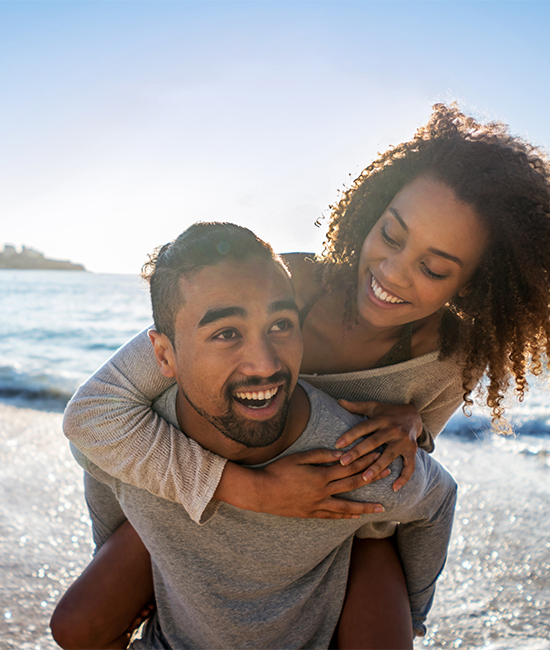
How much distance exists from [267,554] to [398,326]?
4.50ft

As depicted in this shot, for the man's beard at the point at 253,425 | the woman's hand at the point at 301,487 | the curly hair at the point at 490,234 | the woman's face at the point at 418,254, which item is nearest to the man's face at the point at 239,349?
the man's beard at the point at 253,425

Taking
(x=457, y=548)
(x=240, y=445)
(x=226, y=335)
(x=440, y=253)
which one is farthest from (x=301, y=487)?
(x=457, y=548)

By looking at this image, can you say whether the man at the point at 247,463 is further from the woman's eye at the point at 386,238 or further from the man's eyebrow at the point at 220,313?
the woman's eye at the point at 386,238

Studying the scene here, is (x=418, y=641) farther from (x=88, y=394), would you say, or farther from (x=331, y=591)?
(x=88, y=394)

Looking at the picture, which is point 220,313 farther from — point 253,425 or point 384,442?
point 384,442

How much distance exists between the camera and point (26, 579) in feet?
9.93

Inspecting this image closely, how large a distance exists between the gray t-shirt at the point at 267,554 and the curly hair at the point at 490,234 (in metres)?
0.72

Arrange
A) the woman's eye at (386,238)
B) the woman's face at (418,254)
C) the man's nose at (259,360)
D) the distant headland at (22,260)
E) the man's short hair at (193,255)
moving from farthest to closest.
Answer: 1. the distant headland at (22,260)
2. the woman's eye at (386,238)
3. the woman's face at (418,254)
4. the man's short hair at (193,255)
5. the man's nose at (259,360)

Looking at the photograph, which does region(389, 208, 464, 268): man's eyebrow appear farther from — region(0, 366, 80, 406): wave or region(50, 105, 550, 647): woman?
region(0, 366, 80, 406): wave

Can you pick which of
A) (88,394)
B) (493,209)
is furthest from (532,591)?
(88,394)

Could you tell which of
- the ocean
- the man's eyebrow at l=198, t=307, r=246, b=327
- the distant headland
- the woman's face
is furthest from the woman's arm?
the distant headland

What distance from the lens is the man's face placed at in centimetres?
192

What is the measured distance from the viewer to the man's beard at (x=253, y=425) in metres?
1.97

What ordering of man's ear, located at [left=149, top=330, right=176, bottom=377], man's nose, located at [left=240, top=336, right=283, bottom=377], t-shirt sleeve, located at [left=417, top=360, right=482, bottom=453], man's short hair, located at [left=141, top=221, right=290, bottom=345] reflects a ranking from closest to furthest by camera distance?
man's nose, located at [left=240, top=336, right=283, bottom=377] < man's short hair, located at [left=141, top=221, right=290, bottom=345] < man's ear, located at [left=149, top=330, right=176, bottom=377] < t-shirt sleeve, located at [left=417, top=360, right=482, bottom=453]
